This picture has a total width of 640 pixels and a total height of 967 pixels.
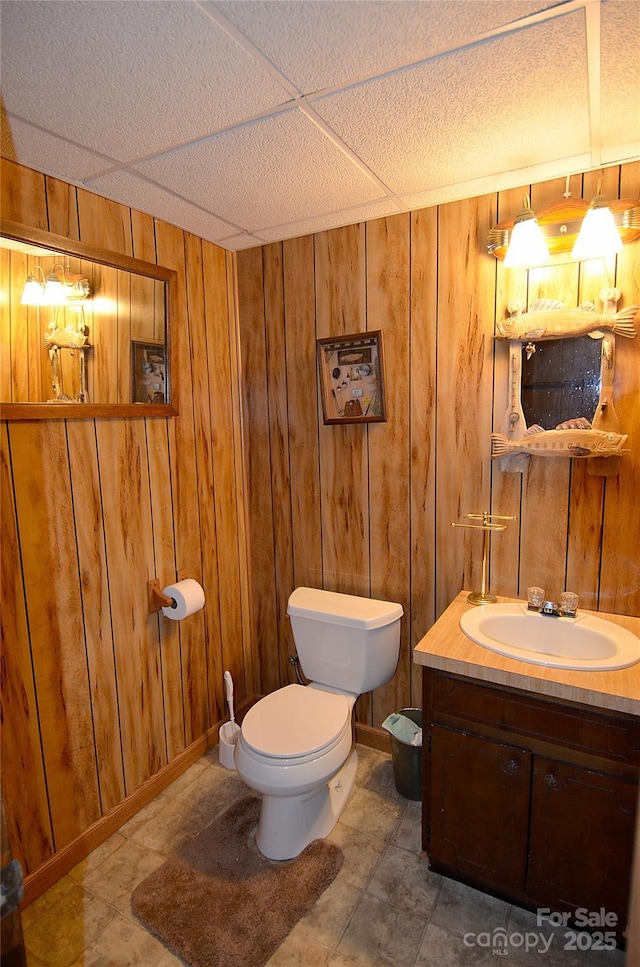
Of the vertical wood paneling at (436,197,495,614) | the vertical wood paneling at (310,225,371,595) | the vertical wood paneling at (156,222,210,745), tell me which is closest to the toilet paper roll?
the vertical wood paneling at (156,222,210,745)

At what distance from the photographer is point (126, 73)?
115 centimetres

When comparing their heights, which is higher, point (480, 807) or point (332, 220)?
point (332, 220)

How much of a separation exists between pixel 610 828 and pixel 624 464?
1112 mm

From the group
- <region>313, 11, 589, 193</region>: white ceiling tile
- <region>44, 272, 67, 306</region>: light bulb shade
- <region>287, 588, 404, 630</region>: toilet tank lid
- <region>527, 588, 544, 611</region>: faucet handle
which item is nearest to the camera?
<region>313, 11, 589, 193</region>: white ceiling tile

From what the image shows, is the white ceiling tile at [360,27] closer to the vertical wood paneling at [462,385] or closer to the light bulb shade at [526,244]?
the light bulb shade at [526,244]

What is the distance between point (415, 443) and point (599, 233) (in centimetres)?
95

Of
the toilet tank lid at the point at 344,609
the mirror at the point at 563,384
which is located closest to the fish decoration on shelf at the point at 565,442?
the mirror at the point at 563,384

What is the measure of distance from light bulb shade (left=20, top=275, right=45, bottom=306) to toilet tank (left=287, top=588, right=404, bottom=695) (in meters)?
1.50

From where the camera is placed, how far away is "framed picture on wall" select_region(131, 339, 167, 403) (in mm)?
1923

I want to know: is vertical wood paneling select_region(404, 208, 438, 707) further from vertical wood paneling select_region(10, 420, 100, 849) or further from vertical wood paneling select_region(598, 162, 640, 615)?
vertical wood paneling select_region(10, 420, 100, 849)

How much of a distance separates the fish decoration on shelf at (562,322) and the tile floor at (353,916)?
1.92 meters

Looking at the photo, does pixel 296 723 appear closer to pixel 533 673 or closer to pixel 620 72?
pixel 533 673

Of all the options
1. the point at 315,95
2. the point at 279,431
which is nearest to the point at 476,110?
the point at 315,95

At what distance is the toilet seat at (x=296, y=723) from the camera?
5.63 ft
